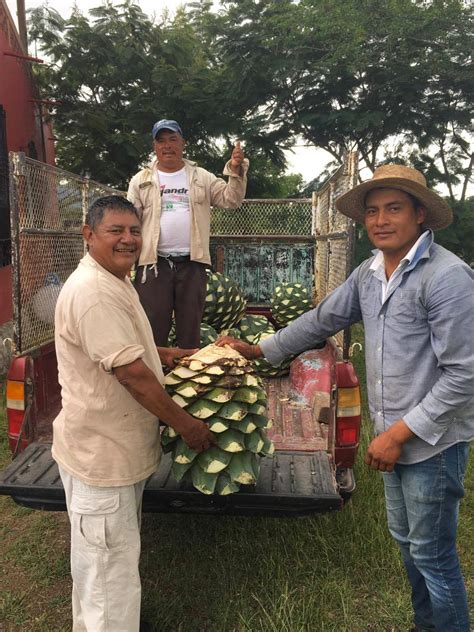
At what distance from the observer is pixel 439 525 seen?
79.4 inches

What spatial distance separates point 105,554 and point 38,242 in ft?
6.62

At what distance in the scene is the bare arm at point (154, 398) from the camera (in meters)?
1.83

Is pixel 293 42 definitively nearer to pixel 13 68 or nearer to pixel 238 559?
pixel 13 68

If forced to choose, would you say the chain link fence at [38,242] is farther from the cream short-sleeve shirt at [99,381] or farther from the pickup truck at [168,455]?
the cream short-sleeve shirt at [99,381]

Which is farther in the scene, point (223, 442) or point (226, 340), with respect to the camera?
point (226, 340)

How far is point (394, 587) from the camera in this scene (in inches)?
113

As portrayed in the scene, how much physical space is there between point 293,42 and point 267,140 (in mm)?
2132

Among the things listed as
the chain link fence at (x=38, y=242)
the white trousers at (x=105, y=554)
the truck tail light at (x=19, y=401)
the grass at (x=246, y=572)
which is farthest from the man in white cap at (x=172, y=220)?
the white trousers at (x=105, y=554)

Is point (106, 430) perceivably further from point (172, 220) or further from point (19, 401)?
point (172, 220)

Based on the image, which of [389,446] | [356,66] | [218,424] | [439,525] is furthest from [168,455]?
[356,66]

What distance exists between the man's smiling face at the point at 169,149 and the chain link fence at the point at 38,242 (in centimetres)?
70

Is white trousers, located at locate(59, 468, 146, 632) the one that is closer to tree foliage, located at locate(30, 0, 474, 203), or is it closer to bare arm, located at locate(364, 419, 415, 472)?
bare arm, located at locate(364, 419, 415, 472)

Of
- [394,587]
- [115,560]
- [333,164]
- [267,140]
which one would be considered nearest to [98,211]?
[115,560]

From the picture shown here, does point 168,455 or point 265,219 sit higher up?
point 265,219
